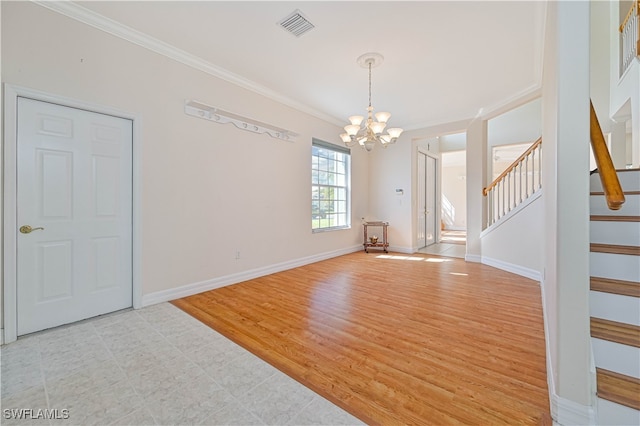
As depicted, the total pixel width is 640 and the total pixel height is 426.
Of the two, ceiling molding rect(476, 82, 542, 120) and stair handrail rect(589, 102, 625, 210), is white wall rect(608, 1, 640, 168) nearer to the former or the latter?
ceiling molding rect(476, 82, 542, 120)

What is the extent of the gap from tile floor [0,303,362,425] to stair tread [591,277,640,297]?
1748 millimetres

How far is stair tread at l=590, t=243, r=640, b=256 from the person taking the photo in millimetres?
1722

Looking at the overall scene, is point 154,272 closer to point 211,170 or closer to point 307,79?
point 211,170

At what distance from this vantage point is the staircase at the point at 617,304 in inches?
50.3

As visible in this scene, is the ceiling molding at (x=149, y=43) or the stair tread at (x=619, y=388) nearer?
the stair tread at (x=619, y=388)

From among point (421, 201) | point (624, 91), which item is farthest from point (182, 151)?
point (624, 91)

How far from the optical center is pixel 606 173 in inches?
55.1

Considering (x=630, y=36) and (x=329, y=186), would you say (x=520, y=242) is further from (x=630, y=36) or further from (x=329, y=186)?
(x=329, y=186)

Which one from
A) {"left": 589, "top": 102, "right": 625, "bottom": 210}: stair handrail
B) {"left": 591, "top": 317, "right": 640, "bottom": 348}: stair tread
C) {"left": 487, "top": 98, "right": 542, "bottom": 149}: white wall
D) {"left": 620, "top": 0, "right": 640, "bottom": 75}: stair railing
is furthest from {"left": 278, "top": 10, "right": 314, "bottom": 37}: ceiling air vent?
{"left": 487, "top": 98, "right": 542, "bottom": 149}: white wall

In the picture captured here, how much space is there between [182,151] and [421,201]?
19.2 ft

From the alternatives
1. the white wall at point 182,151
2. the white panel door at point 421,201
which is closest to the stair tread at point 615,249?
the white wall at point 182,151

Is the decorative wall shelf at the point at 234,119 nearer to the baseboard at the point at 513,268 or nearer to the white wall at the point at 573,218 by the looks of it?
the white wall at the point at 573,218

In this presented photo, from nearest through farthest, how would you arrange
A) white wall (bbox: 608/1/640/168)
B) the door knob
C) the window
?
the door knob
white wall (bbox: 608/1/640/168)
the window

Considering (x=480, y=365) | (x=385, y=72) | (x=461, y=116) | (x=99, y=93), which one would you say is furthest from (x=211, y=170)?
(x=461, y=116)
